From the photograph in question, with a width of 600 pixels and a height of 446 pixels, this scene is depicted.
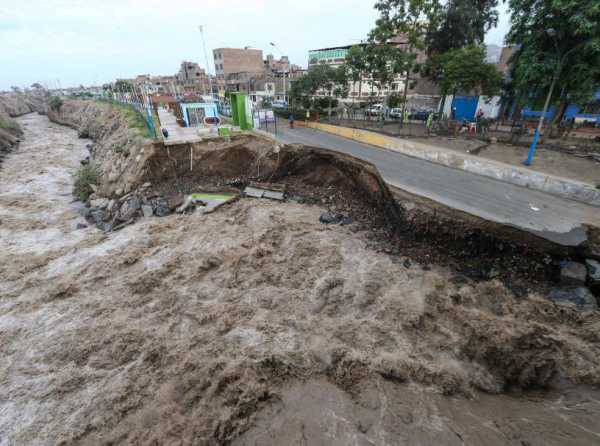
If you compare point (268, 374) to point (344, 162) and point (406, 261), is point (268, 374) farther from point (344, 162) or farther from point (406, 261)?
point (344, 162)

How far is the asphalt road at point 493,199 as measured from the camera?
7988 mm

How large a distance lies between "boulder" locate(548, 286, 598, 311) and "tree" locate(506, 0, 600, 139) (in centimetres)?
834

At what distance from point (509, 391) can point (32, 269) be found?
14.0 metres

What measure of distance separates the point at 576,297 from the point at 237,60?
220ft

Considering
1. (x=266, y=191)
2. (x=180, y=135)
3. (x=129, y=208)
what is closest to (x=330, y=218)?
(x=266, y=191)

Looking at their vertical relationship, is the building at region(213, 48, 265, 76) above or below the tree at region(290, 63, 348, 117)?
above

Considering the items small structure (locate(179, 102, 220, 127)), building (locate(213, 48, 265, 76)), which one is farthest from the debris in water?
building (locate(213, 48, 265, 76))

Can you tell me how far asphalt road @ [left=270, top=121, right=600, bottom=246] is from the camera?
799cm

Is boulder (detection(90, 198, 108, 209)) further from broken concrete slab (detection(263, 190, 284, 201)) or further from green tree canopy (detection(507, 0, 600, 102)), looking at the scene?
green tree canopy (detection(507, 0, 600, 102))

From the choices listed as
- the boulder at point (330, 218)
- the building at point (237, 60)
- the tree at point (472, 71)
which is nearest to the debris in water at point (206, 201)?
the boulder at point (330, 218)

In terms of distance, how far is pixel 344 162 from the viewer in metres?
13.0

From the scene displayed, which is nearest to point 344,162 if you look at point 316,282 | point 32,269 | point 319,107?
point 316,282

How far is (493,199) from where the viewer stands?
384 inches

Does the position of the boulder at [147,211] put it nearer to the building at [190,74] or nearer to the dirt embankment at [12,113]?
the dirt embankment at [12,113]
